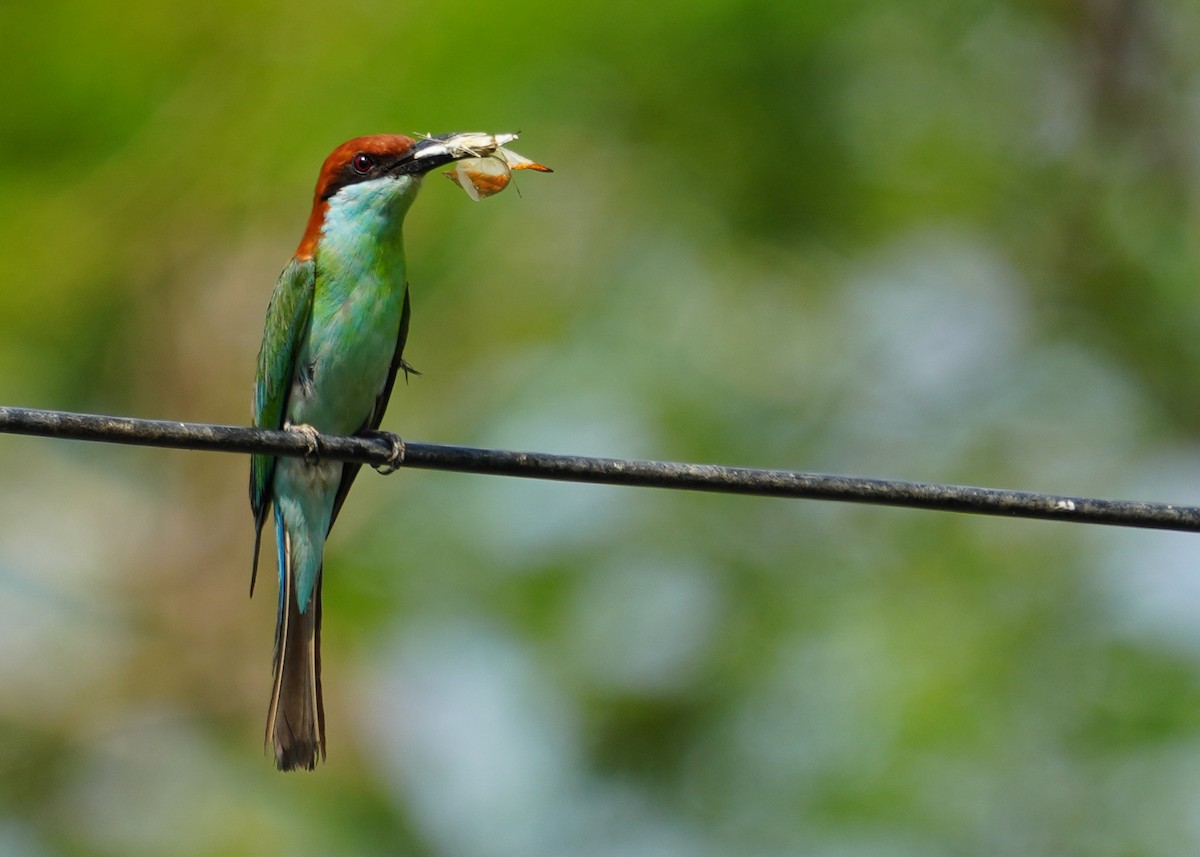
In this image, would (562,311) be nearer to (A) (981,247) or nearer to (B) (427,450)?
(A) (981,247)

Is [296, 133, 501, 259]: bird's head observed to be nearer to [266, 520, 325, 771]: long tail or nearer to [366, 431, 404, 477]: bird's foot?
[366, 431, 404, 477]: bird's foot

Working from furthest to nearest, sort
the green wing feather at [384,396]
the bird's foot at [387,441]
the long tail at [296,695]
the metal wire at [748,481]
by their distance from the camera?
the green wing feather at [384,396] < the long tail at [296,695] < the bird's foot at [387,441] < the metal wire at [748,481]

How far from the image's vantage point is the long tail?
4934 mm

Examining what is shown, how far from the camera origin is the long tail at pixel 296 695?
4934mm

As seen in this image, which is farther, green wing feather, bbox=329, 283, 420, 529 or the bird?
green wing feather, bbox=329, 283, 420, 529

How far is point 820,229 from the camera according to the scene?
9.08m

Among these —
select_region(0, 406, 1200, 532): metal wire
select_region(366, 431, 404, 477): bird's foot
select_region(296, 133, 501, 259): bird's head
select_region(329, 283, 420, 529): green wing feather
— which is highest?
select_region(296, 133, 501, 259): bird's head

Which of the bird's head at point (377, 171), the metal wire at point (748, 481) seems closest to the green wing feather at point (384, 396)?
the bird's head at point (377, 171)

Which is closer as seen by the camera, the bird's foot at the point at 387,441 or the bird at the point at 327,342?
the bird's foot at the point at 387,441

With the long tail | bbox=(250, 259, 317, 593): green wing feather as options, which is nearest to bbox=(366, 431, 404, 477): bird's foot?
bbox=(250, 259, 317, 593): green wing feather

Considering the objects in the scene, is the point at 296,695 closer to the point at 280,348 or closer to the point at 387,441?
the point at 387,441

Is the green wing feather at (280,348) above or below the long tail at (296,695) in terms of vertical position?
above

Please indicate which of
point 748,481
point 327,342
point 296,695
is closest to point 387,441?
point 327,342

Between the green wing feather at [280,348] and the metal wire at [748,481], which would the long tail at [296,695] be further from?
the metal wire at [748,481]
